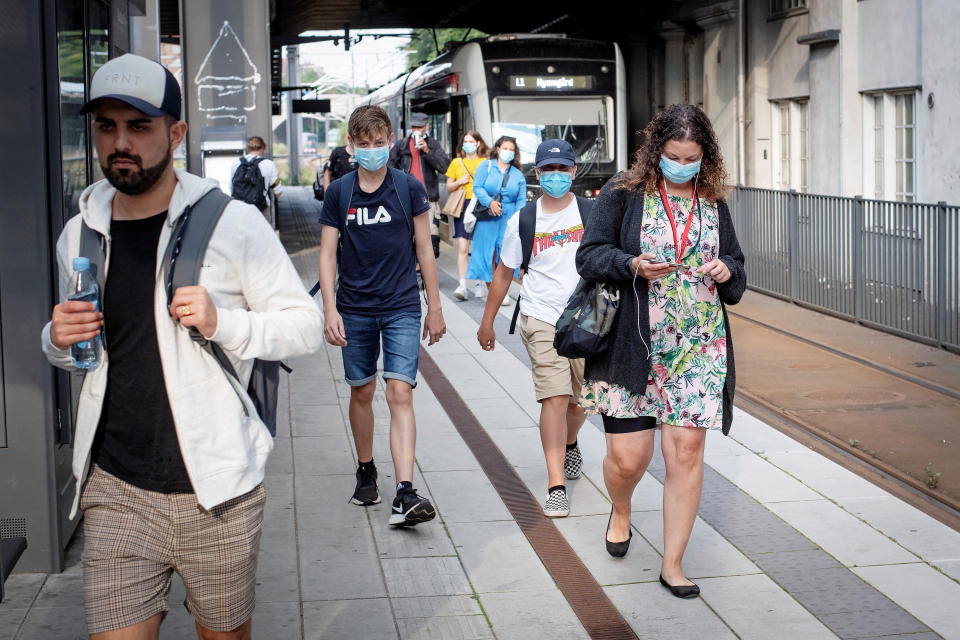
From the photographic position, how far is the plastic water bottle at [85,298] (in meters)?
2.75

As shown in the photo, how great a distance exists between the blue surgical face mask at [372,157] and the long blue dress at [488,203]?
6105mm

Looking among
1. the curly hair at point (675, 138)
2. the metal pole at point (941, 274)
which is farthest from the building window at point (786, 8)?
the curly hair at point (675, 138)

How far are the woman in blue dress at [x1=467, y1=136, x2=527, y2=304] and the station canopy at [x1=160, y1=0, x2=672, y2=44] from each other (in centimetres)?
1386

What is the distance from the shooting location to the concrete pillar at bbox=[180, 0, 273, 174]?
14.9m

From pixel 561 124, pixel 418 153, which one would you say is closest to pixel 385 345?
pixel 418 153

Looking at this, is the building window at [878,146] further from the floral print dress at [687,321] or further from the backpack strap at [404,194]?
the floral print dress at [687,321]

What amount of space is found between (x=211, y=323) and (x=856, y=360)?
322 inches

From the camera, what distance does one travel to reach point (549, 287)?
6.02 metres

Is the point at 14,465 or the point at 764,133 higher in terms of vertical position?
the point at 764,133

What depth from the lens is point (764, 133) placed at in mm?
20938

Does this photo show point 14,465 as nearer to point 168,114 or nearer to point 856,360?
point 168,114

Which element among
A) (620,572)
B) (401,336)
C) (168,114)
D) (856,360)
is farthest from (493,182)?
(168,114)

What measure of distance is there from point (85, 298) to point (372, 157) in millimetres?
3090

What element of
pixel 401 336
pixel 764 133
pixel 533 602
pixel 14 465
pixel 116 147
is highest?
pixel 764 133
